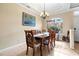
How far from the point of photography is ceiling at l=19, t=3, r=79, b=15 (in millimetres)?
1747

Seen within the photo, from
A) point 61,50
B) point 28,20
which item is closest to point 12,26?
point 28,20

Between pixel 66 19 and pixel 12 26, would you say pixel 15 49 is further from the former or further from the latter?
pixel 66 19

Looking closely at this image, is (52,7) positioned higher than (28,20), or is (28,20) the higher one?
(52,7)

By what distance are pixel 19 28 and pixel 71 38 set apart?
40.4 inches

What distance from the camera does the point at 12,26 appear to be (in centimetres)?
214

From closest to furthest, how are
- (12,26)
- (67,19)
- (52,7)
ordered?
(52,7) → (67,19) → (12,26)

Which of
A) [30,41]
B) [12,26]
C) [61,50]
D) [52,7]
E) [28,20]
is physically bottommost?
[61,50]

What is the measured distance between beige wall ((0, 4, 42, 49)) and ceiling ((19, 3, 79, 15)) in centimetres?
16

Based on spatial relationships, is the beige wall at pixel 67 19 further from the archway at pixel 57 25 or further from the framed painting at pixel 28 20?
the framed painting at pixel 28 20

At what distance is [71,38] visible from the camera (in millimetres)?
1907

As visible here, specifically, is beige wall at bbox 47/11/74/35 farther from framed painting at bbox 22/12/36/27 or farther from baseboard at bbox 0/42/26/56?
baseboard at bbox 0/42/26/56

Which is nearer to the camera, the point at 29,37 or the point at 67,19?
the point at 67,19

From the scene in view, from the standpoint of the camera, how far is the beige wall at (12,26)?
6.48 ft

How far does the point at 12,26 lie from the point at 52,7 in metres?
0.93
